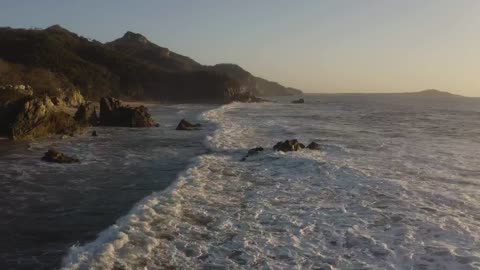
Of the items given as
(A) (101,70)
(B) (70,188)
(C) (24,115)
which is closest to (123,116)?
(C) (24,115)

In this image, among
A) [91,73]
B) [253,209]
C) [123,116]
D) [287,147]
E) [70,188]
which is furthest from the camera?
[91,73]

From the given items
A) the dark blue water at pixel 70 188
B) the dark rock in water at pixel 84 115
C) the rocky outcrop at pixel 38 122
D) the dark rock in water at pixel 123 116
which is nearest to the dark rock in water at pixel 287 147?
the dark blue water at pixel 70 188

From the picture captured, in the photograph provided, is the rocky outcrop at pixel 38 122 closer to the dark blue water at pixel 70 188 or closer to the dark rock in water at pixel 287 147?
the dark blue water at pixel 70 188

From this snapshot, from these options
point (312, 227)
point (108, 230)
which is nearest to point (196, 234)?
point (108, 230)

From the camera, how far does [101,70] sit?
9881cm

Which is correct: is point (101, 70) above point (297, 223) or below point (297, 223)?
above

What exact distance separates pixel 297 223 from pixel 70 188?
7.31 m

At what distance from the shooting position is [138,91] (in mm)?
107875

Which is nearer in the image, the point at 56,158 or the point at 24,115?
the point at 56,158

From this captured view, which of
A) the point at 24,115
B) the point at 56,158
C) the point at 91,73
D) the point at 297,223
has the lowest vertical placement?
the point at 297,223

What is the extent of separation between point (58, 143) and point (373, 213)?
19.5m

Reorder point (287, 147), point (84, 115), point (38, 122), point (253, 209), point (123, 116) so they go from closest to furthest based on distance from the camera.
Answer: point (253, 209) → point (287, 147) → point (38, 122) → point (84, 115) → point (123, 116)

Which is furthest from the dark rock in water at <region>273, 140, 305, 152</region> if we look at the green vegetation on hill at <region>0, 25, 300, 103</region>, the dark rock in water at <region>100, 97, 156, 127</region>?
the green vegetation on hill at <region>0, 25, 300, 103</region>

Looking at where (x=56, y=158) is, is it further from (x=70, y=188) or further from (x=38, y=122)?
(x=38, y=122)
